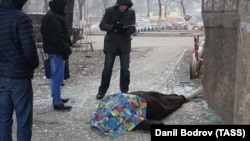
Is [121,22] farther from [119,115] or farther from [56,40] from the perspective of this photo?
[119,115]

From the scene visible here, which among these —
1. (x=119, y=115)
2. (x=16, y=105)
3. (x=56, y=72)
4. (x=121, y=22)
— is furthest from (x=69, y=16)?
(x=16, y=105)

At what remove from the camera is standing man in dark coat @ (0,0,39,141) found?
13.1 ft

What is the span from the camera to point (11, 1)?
13.1 ft

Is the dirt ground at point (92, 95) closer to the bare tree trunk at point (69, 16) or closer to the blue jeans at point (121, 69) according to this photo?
the blue jeans at point (121, 69)

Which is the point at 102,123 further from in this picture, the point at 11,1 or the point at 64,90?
the point at 64,90

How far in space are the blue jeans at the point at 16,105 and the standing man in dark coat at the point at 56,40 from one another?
6.24 feet

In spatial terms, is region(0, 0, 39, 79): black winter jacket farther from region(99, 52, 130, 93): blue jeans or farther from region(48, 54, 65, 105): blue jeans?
region(99, 52, 130, 93): blue jeans

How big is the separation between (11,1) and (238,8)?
7.74ft

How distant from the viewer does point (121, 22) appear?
6758mm

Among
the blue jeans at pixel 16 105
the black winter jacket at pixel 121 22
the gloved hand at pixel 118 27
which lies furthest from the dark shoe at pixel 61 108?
the blue jeans at pixel 16 105

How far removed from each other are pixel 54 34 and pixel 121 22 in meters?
1.25

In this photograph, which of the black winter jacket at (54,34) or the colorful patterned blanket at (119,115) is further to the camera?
the black winter jacket at (54,34)

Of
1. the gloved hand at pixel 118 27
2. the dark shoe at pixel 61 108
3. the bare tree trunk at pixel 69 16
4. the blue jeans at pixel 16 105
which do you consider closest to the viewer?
the blue jeans at pixel 16 105

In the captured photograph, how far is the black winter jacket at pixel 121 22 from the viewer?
22.0 feet
